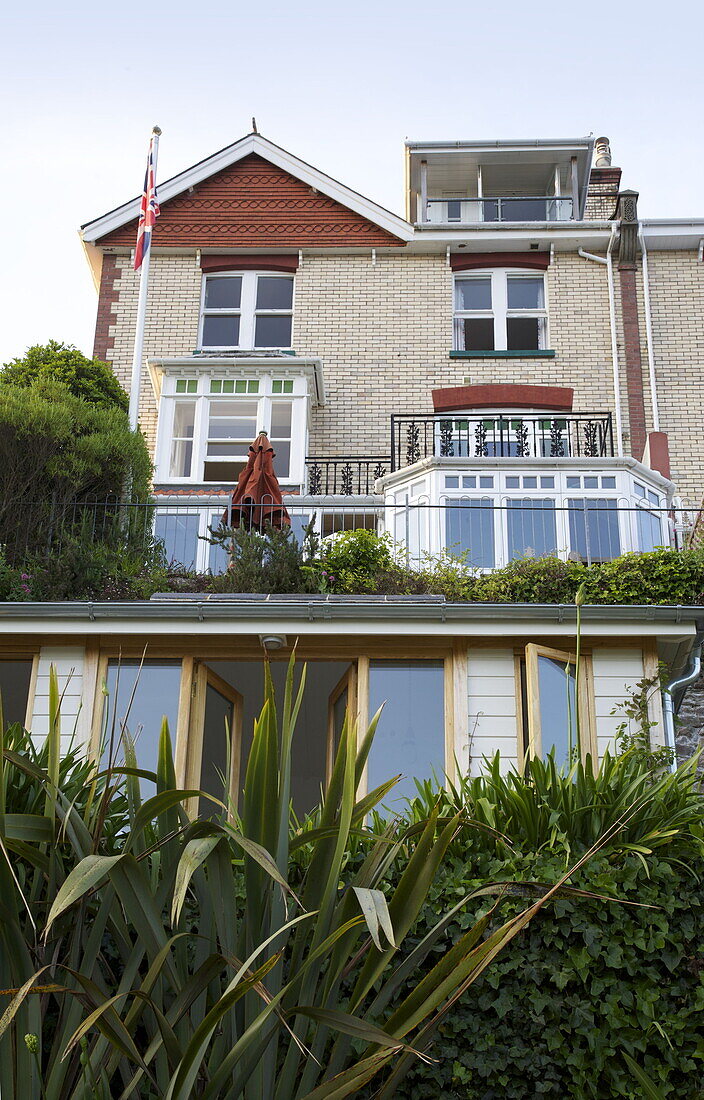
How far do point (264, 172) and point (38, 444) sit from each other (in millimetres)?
10273

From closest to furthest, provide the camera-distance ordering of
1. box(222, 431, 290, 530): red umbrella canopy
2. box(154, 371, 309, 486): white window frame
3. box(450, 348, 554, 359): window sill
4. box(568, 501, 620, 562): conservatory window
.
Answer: box(222, 431, 290, 530): red umbrella canopy
box(568, 501, 620, 562): conservatory window
box(154, 371, 309, 486): white window frame
box(450, 348, 554, 359): window sill

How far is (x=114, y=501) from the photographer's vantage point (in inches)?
551

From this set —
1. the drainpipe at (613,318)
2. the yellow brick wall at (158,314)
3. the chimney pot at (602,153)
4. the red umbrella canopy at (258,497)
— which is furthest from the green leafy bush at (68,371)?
the chimney pot at (602,153)

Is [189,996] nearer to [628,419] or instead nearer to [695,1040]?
[695,1040]

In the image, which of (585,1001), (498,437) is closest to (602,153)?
(498,437)

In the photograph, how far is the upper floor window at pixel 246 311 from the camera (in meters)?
20.3

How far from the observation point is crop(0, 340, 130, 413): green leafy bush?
56.3 ft

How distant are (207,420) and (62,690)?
9.72m

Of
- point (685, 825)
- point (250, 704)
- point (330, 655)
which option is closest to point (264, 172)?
point (250, 704)

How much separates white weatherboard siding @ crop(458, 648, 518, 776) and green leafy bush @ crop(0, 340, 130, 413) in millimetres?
9339

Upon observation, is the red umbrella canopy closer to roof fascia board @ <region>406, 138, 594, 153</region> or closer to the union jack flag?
the union jack flag

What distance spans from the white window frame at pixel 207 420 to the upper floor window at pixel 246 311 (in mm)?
1977

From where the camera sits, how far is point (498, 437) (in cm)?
1766

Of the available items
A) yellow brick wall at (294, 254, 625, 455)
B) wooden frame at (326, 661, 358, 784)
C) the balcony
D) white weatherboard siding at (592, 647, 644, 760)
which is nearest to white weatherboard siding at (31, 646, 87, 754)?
wooden frame at (326, 661, 358, 784)
